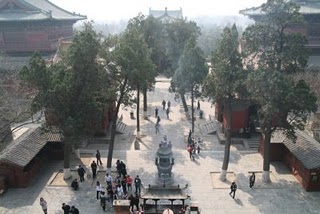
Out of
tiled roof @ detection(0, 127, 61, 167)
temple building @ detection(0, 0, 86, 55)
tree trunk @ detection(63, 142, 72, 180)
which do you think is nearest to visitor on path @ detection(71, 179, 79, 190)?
tree trunk @ detection(63, 142, 72, 180)

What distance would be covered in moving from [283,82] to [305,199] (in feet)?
21.5

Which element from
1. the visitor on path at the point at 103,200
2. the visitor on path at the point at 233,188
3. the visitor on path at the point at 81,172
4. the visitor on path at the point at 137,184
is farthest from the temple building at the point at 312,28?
the visitor on path at the point at 103,200

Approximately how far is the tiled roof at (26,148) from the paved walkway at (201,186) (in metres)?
1.66

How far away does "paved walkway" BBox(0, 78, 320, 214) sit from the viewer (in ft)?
63.9

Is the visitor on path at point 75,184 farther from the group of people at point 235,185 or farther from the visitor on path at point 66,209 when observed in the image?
the group of people at point 235,185

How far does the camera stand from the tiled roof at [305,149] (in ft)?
68.1

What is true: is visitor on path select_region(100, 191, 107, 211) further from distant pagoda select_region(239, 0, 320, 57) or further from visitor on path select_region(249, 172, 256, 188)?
distant pagoda select_region(239, 0, 320, 57)

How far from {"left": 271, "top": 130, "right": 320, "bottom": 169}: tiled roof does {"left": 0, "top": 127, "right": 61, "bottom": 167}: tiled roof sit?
15170mm

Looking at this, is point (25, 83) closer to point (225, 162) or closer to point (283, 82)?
point (225, 162)

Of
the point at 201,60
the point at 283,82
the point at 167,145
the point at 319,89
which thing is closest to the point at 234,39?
the point at 283,82

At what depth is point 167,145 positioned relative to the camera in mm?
21109

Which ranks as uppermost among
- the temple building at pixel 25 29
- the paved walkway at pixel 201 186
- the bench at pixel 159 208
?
the temple building at pixel 25 29

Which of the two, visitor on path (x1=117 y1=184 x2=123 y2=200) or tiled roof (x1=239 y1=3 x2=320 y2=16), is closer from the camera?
visitor on path (x1=117 y1=184 x2=123 y2=200)

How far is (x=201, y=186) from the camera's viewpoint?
71.7ft
